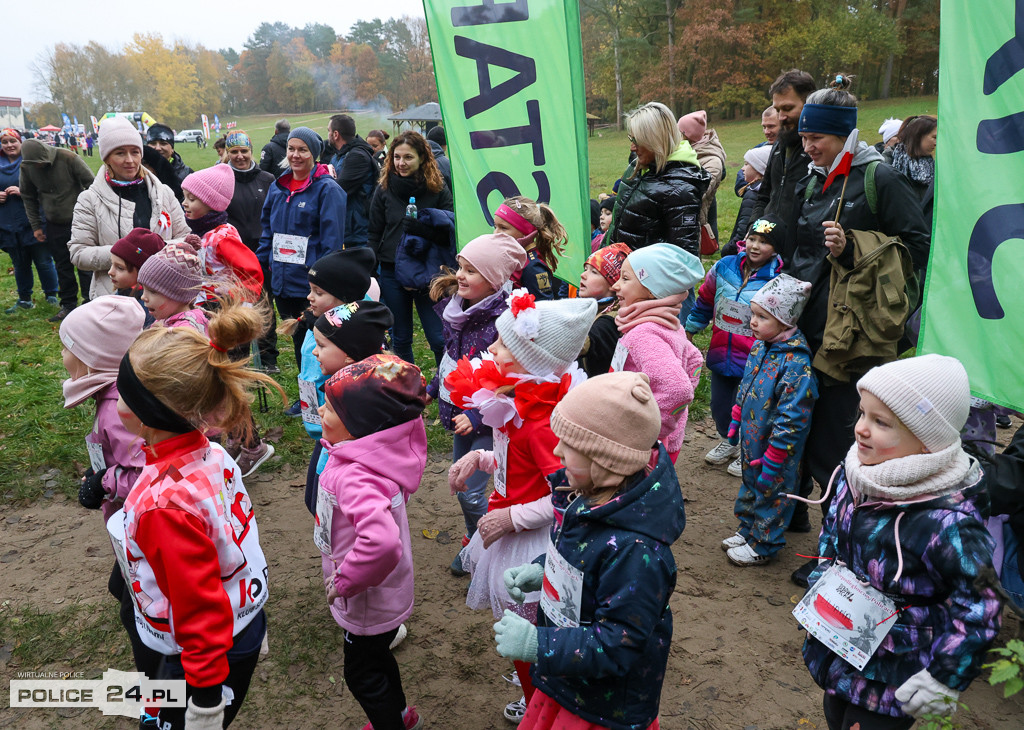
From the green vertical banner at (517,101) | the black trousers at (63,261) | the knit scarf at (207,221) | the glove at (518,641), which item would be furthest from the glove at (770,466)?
the black trousers at (63,261)

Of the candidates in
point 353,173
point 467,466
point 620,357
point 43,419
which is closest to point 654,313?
point 620,357

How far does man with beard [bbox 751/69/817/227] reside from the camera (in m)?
4.15

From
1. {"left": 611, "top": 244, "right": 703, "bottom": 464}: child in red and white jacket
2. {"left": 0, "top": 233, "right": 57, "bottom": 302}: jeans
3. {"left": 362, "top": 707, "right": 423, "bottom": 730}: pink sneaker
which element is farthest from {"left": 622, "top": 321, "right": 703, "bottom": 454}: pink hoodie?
{"left": 0, "top": 233, "right": 57, "bottom": 302}: jeans

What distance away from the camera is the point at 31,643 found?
11.5 feet

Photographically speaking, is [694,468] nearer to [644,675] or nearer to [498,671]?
[498,671]

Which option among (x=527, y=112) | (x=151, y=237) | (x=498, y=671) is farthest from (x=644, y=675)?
(x=151, y=237)

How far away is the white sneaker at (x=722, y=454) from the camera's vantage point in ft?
17.5

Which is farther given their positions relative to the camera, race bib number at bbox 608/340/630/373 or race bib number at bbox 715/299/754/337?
race bib number at bbox 715/299/754/337

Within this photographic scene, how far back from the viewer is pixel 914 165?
5.86 meters

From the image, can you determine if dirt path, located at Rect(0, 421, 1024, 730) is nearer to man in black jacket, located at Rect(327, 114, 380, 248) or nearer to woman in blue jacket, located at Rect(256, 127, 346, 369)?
woman in blue jacket, located at Rect(256, 127, 346, 369)

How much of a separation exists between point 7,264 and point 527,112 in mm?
12461

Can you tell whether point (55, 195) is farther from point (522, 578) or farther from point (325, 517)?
point (522, 578)

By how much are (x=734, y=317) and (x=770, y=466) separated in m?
1.08

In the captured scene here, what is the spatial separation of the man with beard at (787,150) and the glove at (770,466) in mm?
1161
